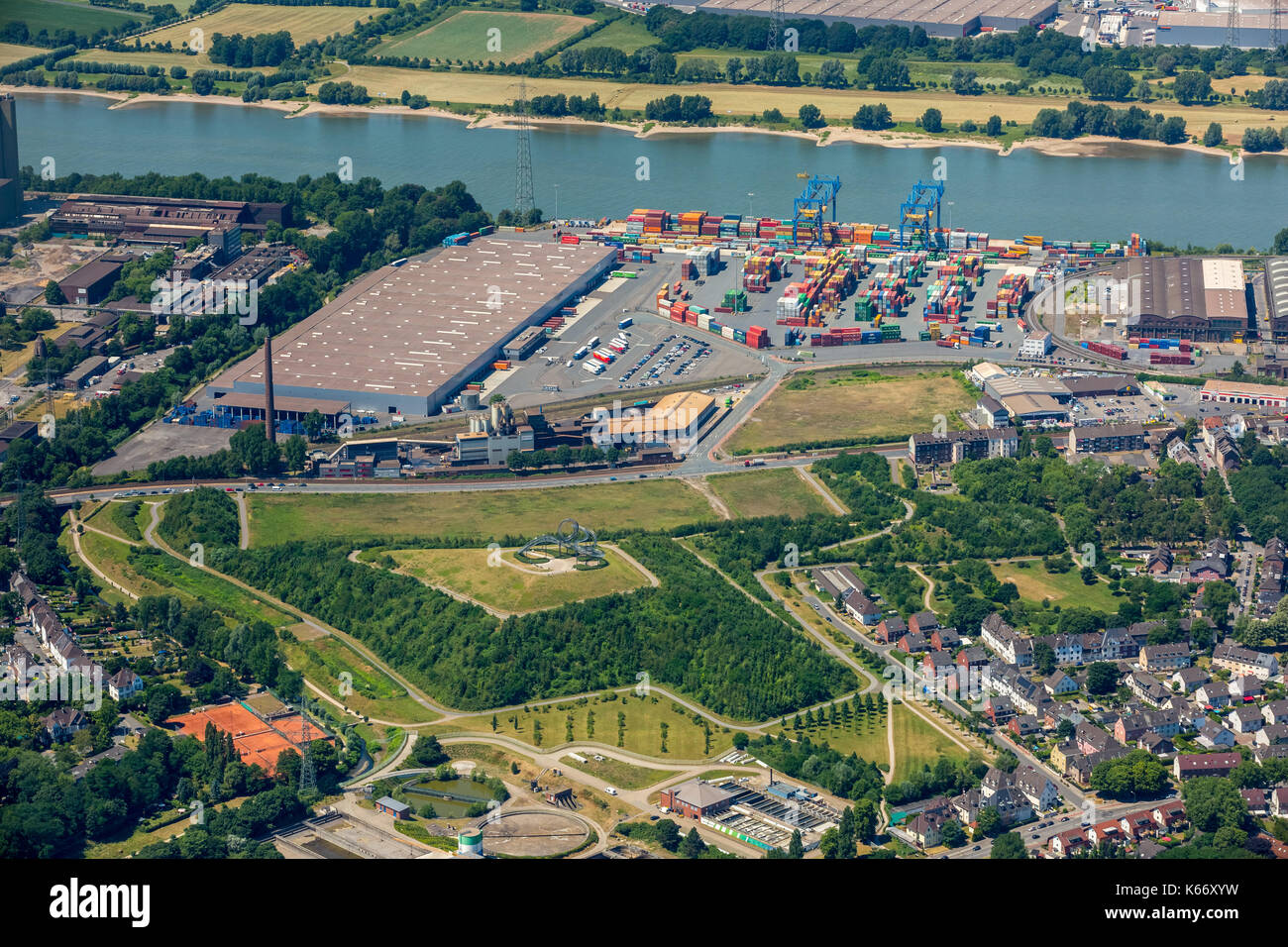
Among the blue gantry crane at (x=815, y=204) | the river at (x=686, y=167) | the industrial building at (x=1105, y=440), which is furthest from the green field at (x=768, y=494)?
the river at (x=686, y=167)

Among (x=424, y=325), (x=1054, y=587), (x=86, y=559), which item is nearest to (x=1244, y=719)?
(x=1054, y=587)

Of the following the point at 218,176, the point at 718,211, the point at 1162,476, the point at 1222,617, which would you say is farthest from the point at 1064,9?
the point at 1222,617

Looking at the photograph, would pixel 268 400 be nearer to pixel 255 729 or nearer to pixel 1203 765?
pixel 255 729

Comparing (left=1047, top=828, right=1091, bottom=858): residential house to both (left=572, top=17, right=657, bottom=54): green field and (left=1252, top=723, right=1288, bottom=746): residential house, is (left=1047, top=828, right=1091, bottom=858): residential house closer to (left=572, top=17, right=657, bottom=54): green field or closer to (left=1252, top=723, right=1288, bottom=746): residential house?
(left=1252, top=723, right=1288, bottom=746): residential house

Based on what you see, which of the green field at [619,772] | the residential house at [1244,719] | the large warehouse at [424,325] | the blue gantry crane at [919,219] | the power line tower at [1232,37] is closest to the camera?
the green field at [619,772]

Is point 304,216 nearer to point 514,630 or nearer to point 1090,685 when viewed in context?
point 514,630

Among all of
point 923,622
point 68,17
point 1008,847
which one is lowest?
point 1008,847

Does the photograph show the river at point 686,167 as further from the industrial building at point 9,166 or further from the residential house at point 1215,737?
the residential house at point 1215,737
